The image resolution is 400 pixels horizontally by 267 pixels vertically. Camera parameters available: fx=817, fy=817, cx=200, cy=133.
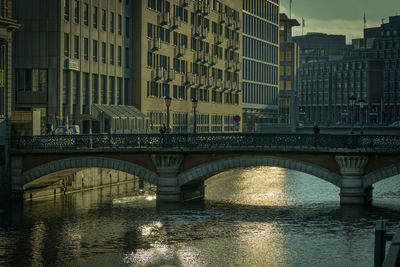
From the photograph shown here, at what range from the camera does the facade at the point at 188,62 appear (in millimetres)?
95000

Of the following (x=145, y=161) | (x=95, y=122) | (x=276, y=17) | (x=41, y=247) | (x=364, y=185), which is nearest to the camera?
(x=41, y=247)

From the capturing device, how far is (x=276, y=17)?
549ft

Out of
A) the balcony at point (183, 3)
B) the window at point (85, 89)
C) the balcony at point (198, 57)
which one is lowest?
the window at point (85, 89)

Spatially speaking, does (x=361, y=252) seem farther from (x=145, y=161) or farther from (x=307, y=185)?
(x=307, y=185)

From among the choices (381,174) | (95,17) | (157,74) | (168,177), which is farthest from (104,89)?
(381,174)

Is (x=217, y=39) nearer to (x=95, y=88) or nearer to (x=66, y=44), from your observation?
(x=95, y=88)

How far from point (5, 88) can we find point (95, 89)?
2495 cm

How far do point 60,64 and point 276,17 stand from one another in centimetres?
9601

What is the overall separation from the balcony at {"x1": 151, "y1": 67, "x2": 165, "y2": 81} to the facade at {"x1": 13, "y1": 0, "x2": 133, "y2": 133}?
952cm

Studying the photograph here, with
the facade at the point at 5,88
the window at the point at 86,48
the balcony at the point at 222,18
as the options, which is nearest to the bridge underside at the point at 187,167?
the facade at the point at 5,88

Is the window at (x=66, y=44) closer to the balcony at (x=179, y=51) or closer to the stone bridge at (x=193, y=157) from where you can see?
the stone bridge at (x=193, y=157)

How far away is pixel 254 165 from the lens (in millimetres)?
58750

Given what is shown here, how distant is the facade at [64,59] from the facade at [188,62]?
286 inches

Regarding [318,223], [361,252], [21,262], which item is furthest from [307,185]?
[21,262]
